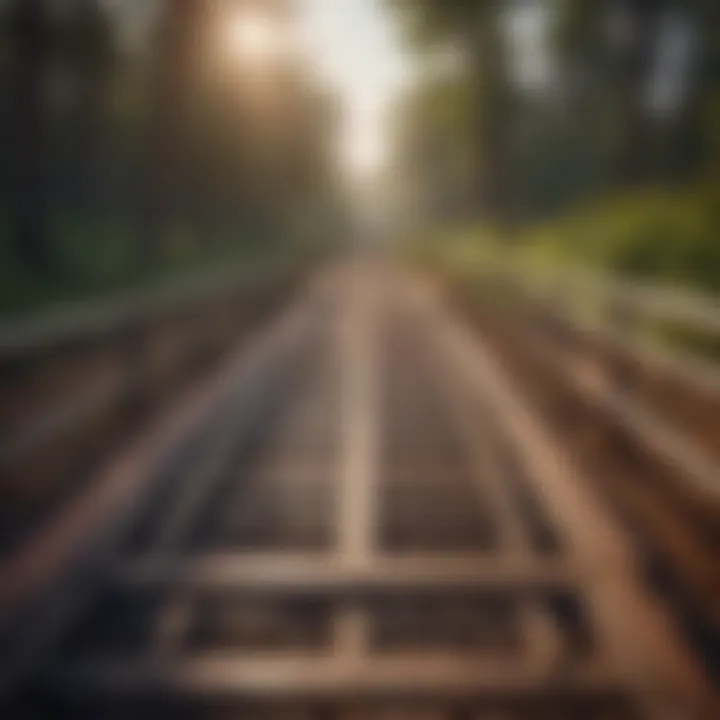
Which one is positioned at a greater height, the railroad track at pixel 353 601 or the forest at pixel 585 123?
the forest at pixel 585 123

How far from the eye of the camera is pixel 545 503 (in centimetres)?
884

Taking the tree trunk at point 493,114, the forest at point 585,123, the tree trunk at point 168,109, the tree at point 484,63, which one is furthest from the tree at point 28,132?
the tree trunk at point 493,114

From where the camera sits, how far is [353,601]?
253 inches

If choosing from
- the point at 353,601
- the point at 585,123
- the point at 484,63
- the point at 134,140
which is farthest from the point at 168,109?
the point at 353,601

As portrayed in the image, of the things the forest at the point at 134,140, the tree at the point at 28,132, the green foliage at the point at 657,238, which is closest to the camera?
the green foliage at the point at 657,238

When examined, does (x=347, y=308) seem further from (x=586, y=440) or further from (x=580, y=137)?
(x=586, y=440)

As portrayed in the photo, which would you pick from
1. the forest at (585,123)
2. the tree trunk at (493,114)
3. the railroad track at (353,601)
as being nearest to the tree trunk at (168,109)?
the forest at (585,123)

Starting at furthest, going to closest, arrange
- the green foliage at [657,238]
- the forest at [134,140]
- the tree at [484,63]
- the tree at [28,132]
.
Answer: the tree at [484,63]
the forest at [134,140]
the tree at [28,132]
the green foliage at [657,238]

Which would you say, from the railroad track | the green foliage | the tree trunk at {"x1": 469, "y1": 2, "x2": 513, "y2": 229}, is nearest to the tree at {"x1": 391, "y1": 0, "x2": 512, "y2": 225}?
the tree trunk at {"x1": 469, "y1": 2, "x2": 513, "y2": 229}

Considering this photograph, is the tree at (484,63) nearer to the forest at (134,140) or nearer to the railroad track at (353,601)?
the forest at (134,140)

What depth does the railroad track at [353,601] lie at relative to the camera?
5133mm

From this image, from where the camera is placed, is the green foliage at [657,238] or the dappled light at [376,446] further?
the green foliage at [657,238]

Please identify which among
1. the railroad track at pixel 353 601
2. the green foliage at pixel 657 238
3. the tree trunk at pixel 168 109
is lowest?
the railroad track at pixel 353 601

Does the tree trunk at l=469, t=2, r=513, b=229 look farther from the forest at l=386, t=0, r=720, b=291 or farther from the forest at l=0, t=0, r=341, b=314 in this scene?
the forest at l=0, t=0, r=341, b=314
